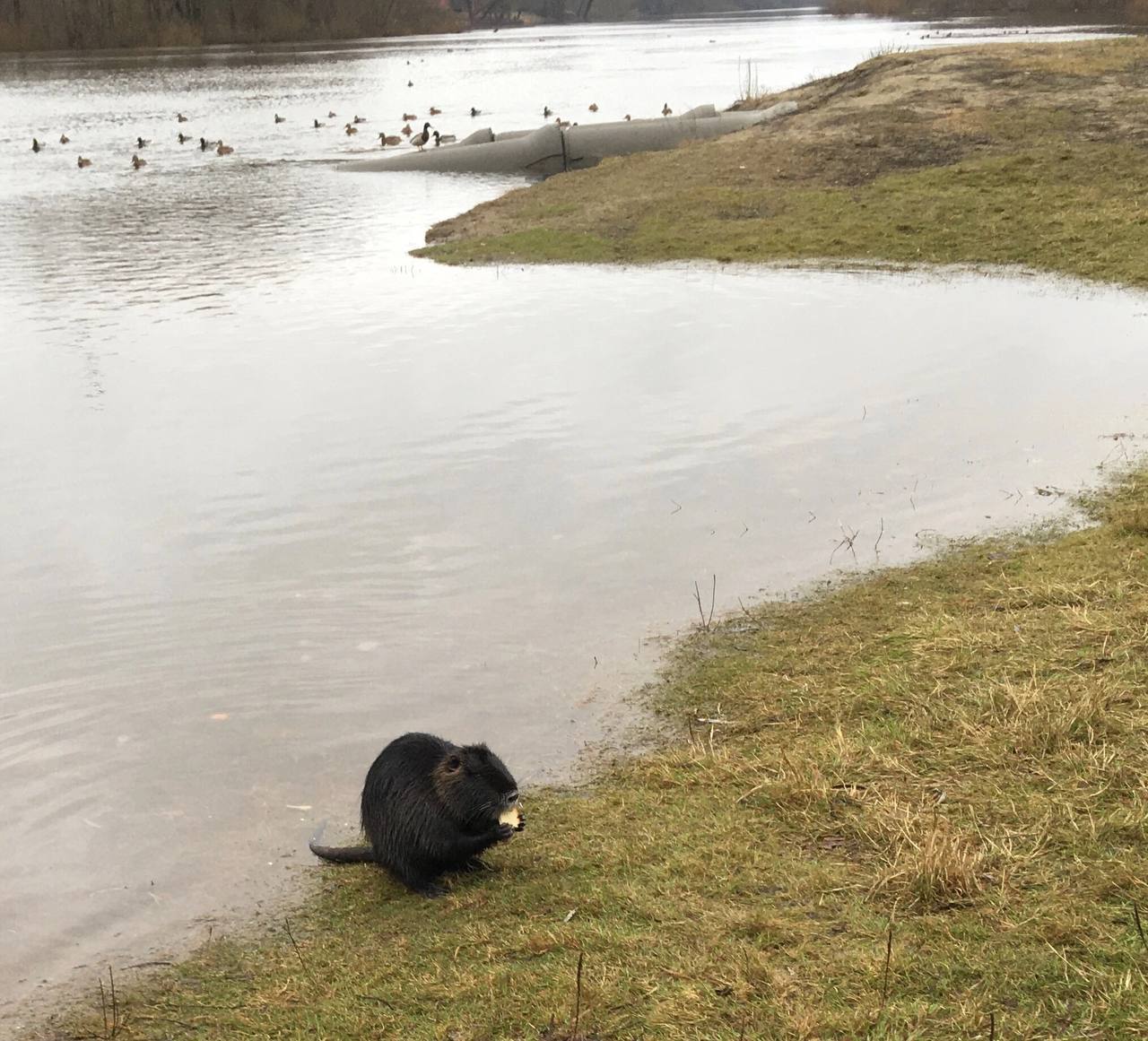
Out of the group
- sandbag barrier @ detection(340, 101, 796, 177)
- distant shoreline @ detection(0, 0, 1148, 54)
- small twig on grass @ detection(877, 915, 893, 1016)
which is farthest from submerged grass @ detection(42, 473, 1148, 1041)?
distant shoreline @ detection(0, 0, 1148, 54)

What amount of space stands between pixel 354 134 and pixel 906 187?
71.4ft

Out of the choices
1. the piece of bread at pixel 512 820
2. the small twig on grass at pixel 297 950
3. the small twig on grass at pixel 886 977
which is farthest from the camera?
the piece of bread at pixel 512 820

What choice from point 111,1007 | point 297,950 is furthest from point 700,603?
point 111,1007

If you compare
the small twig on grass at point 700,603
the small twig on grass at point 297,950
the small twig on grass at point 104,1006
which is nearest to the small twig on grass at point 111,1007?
the small twig on grass at point 104,1006

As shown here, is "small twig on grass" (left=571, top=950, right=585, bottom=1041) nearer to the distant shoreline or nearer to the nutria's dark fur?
the nutria's dark fur

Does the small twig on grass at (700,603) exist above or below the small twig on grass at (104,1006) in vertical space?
above

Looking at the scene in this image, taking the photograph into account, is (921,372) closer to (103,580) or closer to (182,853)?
(103,580)

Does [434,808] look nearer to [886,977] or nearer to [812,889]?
[812,889]

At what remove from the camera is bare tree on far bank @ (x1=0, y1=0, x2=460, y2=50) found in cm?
6781

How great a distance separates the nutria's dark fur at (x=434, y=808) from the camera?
4.24m

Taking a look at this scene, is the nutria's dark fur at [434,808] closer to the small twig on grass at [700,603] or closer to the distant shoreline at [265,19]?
the small twig on grass at [700,603]

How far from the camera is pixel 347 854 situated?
4629 mm

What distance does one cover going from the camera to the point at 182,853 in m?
4.83

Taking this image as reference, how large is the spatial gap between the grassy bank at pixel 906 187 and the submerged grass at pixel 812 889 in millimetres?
9442
